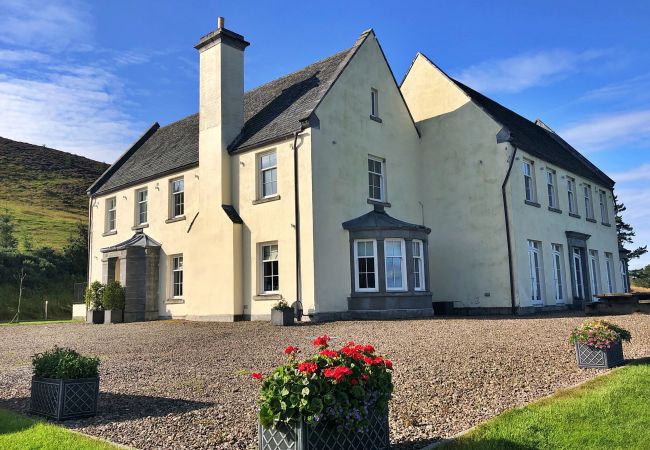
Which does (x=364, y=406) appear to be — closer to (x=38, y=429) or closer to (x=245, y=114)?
(x=38, y=429)

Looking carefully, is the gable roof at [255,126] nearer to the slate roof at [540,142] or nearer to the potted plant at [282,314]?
the potted plant at [282,314]

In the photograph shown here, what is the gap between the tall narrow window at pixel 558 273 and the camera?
78.4 feet

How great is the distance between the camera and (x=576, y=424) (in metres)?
5.81

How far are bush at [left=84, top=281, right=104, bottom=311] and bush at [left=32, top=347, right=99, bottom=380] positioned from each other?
17.3 m

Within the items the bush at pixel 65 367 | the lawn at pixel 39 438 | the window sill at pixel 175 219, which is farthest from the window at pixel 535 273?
the lawn at pixel 39 438

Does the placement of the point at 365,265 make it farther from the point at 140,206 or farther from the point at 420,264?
the point at 140,206

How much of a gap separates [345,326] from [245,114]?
11.2m

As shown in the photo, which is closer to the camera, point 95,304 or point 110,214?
point 95,304

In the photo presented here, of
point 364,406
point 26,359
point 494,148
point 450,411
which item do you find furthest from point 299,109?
point 364,406

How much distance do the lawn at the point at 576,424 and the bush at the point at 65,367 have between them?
4.57 meters

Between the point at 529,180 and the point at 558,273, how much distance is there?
4531mm

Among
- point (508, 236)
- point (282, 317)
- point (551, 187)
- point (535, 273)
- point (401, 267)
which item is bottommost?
point (282, 317)

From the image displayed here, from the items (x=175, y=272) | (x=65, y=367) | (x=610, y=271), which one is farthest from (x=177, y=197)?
(x=610, y=271)

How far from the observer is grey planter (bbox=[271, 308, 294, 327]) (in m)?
17.3
